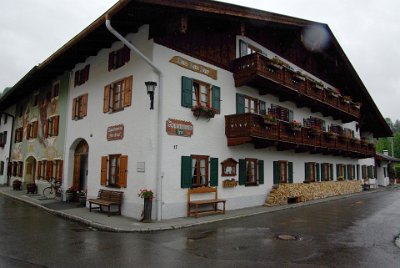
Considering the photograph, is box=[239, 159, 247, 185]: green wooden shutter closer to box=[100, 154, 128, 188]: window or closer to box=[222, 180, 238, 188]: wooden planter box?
box=[222, 180, 238, 188]: wooden planter box

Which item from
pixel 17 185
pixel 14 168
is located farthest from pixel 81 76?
pixel 14 168

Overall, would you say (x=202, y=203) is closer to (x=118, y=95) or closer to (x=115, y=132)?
(x=115, y=132)

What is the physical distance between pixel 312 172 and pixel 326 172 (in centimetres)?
288

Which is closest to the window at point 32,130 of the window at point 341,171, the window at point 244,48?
the window at point 244,48

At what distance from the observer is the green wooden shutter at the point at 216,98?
1419 cm

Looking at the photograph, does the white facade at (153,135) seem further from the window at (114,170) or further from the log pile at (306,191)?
the log pile at (306,191)

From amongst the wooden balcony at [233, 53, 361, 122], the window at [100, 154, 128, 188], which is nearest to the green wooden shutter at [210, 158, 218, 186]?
the window at [100, 154, 128, 188]

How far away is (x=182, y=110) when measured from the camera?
12734 millimetres

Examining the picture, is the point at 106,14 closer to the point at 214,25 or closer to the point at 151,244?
the point at 214,25

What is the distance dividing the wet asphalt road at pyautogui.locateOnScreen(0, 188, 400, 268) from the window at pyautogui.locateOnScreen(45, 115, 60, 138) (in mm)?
8071

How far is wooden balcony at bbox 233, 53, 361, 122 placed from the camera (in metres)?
15.1

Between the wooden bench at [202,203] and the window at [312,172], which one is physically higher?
the window at [312,172]

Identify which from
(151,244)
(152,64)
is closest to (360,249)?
(151,244)

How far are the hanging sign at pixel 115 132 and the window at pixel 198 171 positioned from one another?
2.98 metres
